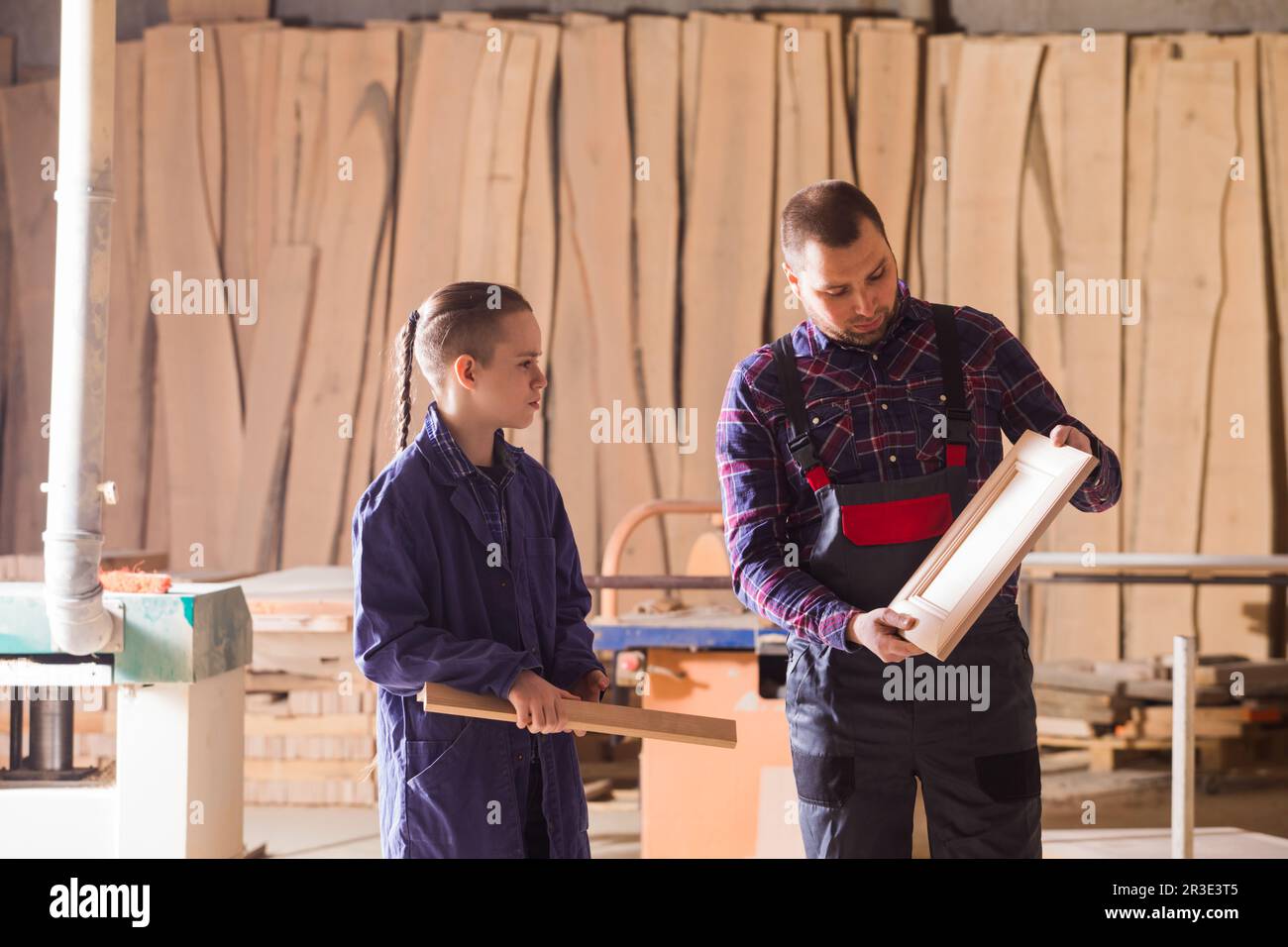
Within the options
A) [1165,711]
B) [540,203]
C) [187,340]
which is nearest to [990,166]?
[540,203]

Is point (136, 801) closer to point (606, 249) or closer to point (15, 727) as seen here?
point (15, 727)

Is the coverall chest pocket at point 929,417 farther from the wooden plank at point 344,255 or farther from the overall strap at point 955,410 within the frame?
the wooden plank at point 344,255

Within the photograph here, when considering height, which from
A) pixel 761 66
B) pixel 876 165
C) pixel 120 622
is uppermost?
pixel 761 66

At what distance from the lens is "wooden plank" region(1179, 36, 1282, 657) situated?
6.16 metres

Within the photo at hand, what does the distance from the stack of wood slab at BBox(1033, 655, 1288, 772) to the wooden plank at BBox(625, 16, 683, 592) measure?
6.77ft

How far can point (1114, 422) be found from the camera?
6.22m

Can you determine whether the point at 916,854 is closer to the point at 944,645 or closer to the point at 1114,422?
the point at 944,645

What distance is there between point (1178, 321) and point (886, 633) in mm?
4866

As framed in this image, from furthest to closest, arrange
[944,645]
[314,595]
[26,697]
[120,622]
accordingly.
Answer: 1. [314,595]
2. [26,697]
3. [120,622]
4. [944,645]

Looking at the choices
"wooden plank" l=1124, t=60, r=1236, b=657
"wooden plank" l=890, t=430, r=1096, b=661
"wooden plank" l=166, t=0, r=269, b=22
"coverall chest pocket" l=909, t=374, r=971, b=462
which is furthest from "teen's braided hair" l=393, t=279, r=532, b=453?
"wooden plank" l=166, t=0, r=269, b=22

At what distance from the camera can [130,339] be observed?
648 centimetres

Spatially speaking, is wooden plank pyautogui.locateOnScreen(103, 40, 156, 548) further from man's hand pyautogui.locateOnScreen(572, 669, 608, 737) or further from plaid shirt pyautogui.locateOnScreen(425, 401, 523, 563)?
man's hand pyautogui.locateOnScreen(572, 669, 608, 737)
